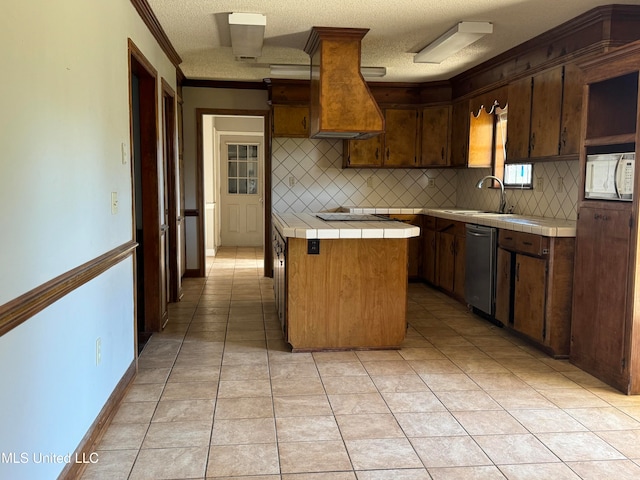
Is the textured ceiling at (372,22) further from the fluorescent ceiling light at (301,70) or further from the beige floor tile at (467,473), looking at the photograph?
the beige floor tile at (467,473)

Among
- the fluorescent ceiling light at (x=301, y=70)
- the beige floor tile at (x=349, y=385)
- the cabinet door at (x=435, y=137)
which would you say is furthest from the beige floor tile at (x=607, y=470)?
the cabinet door at (x=435, y=137)

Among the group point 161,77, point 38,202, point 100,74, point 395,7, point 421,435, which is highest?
point 395,7

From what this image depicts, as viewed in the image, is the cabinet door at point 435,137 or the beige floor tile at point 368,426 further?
the cabinet door at point 435,137

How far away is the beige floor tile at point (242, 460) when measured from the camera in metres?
2.25

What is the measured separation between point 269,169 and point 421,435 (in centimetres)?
469

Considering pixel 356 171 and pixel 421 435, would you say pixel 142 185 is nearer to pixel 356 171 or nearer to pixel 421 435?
pixel 421 435

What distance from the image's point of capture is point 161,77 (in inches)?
180

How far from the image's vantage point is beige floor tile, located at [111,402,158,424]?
8.95 ft

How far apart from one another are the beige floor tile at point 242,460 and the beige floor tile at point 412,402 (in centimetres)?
77

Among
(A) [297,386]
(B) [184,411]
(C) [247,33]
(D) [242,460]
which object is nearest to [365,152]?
(C) [247,33]

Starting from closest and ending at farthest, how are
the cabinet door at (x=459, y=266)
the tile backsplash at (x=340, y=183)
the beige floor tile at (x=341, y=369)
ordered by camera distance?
the beige floor tile at (x=341, y=369) → the cabinet door at (x=459, y=266) → the tile backsplash at (x=340, y=183)

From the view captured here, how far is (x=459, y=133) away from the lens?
20.2ft

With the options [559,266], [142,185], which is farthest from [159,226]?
[559,266]

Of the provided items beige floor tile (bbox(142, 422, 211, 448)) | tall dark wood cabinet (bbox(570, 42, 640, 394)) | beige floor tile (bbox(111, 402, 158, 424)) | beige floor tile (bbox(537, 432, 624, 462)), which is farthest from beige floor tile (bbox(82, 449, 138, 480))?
tall dark wood cabinet (bbox(570, 42, 640, 394))
